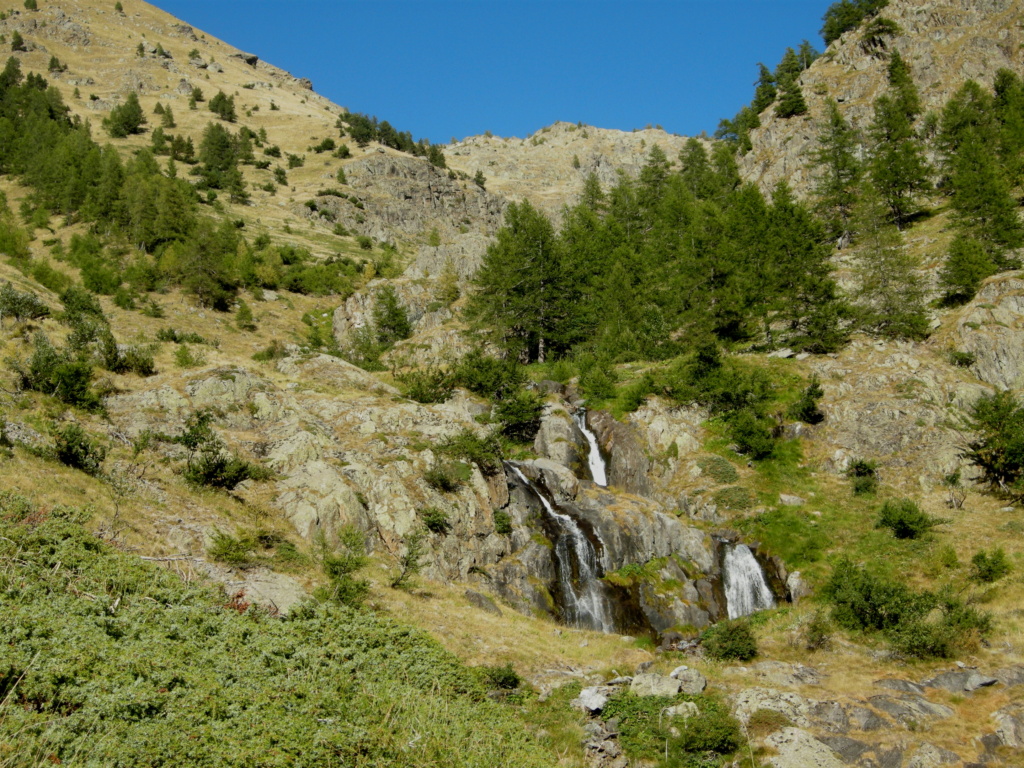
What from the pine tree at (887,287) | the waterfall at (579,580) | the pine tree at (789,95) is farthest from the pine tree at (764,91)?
the waterfall at (579,580)

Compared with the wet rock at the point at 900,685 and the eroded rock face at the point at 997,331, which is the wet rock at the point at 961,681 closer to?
the wet rock at the point at 900,685

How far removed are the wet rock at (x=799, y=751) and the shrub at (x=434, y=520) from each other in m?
13.4

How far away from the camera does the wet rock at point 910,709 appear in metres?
15.1

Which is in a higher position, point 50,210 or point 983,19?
point 983,19

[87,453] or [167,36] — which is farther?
[167,36]

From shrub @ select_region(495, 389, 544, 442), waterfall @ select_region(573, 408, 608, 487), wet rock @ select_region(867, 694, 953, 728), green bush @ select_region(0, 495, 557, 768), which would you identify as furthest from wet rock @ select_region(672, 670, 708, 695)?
shrub @ select_region(495, 389, 544, 442)

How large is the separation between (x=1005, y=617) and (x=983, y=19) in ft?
308

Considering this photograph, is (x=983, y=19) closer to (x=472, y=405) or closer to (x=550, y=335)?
(x=550, y=335)

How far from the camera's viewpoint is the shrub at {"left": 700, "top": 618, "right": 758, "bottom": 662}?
64.0ft

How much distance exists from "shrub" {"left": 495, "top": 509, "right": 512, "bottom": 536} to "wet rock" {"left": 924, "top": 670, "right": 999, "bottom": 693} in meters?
15.5

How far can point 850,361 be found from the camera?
126 ft

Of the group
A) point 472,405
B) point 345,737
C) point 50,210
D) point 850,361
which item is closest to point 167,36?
point 50,210

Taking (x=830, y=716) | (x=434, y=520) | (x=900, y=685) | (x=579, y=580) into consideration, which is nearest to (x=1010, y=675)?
(x=900, y=685)

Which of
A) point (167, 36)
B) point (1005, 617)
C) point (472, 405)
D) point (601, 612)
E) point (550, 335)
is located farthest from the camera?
point (167, 36)
